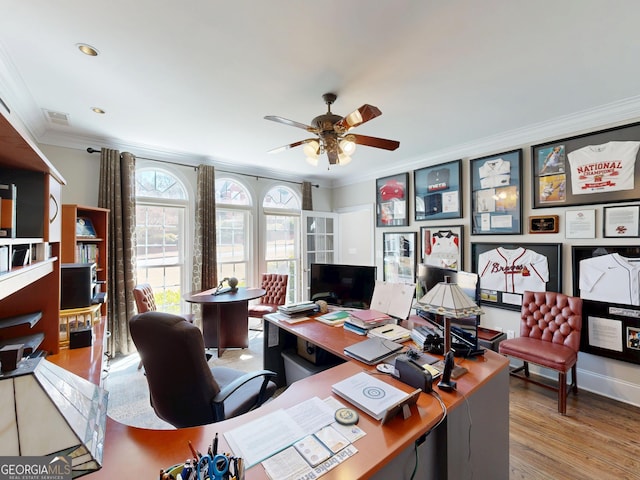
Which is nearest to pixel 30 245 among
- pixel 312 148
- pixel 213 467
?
pixel 213 467

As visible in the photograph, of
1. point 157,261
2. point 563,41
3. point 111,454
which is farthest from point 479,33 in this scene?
point 157,261

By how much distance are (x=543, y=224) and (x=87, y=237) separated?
4.99 m

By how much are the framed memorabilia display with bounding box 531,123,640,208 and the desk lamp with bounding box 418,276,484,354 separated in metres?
2.38

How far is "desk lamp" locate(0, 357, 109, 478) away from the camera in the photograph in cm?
67

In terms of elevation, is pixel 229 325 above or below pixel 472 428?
below

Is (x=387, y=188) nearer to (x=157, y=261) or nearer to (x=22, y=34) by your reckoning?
(x=157, y=261)

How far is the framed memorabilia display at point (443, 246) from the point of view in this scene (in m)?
3.72

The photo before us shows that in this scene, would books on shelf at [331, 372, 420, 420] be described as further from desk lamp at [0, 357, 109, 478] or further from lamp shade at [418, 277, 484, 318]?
desk lamp at [0, 357, 109, 478]

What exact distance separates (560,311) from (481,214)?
4.31 feet

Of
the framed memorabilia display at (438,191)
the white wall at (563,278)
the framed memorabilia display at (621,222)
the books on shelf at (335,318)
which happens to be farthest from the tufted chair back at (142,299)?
the framed memorabilia display at (621,222)

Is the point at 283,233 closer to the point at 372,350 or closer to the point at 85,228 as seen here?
the point at 85,228

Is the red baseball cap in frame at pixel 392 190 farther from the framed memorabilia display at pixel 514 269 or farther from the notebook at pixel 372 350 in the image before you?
the notebook at pixel 372 350

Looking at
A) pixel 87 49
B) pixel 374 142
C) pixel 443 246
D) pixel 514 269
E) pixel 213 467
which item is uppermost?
pixel 87 49

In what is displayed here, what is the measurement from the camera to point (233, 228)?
461 cm
